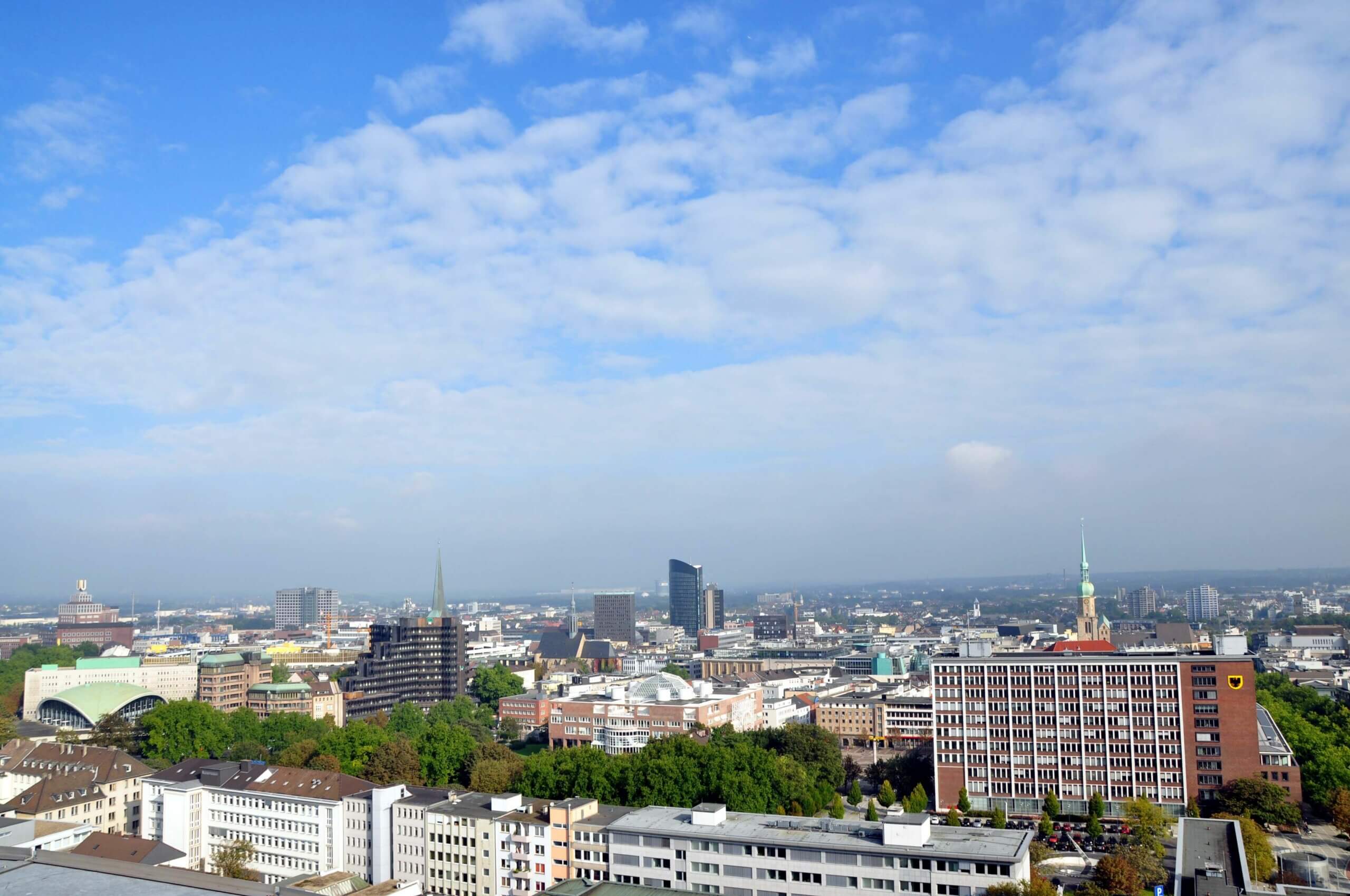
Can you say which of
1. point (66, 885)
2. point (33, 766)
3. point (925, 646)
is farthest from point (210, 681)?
point (925, 646)

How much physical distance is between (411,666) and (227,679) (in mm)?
22149

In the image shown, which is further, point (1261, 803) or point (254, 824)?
point (1261, 803)

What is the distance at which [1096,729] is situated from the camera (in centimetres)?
6644

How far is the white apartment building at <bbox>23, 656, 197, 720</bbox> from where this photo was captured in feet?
380

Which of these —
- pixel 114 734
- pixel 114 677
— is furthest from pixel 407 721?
pixel 114 677

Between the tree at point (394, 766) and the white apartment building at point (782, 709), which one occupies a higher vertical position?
the tree at point (394, 766)

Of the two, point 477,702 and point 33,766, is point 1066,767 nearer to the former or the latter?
point 33,766

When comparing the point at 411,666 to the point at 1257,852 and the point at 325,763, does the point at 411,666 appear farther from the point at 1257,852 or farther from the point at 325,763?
the point at 1257,852

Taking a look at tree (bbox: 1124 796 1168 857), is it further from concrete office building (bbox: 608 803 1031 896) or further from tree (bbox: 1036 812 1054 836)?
concrete office building (bbox: 608 803 1031 896)

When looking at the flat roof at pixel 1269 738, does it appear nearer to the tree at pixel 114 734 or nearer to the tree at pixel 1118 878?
the tree at pixel 1118 878

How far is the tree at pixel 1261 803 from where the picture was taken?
194 feet

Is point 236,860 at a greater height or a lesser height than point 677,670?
greater

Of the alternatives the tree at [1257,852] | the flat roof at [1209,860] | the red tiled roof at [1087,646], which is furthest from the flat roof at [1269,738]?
the flat roof at [1209,860]

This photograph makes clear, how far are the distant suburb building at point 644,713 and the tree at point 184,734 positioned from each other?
2801 cm
